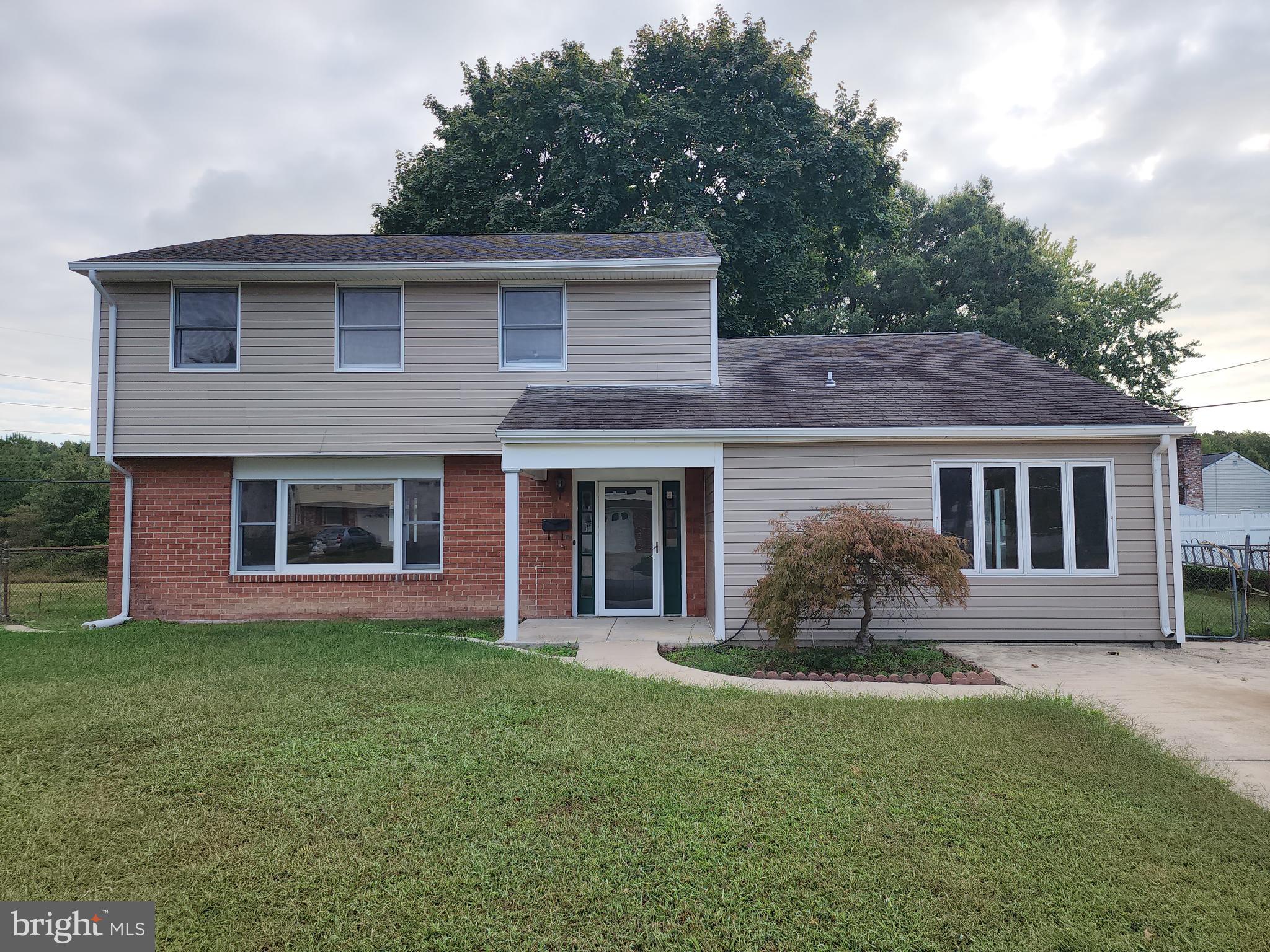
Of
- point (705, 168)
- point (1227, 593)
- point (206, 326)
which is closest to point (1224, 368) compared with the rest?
point (1227, 593)

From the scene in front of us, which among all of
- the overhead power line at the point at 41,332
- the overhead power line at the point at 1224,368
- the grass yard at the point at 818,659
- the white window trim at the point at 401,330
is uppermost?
the overhead power line at the point at 41,332

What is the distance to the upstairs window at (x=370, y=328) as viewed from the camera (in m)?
10.5

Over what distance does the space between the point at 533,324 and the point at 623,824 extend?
839 cm

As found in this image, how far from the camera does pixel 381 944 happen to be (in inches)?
101

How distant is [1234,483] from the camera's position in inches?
1410

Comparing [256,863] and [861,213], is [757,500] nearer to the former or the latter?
[256,863]

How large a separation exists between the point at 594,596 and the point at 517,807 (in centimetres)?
697

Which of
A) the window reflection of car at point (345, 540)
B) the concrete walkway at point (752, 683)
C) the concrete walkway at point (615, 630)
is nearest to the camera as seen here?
the concrete walkway at point (752, 683)

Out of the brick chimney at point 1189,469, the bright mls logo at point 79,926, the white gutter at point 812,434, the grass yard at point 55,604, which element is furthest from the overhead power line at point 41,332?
the brick chimney at point 1189,469

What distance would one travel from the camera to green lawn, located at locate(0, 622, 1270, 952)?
269cm

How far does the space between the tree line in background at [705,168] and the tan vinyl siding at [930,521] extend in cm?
1129

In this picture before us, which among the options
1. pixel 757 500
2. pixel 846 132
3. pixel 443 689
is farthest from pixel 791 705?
pixel 846 132

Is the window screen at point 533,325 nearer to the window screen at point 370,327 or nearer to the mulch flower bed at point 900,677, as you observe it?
the window screen at point 370,327

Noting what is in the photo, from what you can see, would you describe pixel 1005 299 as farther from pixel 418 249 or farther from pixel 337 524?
pixel 337 524
